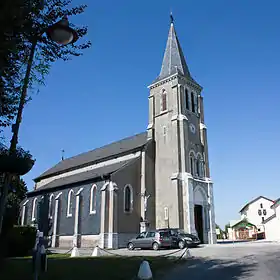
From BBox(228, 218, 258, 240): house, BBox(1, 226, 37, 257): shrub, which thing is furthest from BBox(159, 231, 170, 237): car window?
BBox(228, 218, 258, 240): house

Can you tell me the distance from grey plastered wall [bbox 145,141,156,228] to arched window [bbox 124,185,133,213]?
6.10 feet

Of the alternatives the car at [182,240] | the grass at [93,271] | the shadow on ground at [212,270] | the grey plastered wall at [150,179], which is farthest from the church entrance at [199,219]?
the grass at [93,271]

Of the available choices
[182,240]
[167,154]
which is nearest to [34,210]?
[167,154]

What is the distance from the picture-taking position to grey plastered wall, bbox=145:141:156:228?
3038 cm

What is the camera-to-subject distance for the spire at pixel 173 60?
35531 mm

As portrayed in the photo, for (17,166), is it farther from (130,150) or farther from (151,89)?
(151,89)

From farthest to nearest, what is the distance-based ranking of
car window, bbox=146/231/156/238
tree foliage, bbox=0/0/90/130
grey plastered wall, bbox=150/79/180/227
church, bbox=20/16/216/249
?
grey plastered wall, bbox=150/79/180/227 < church, bbox=20/16/216/249 < car window, bbox=146/231/156/238 < tree foliage, bbox=0/0/90/130

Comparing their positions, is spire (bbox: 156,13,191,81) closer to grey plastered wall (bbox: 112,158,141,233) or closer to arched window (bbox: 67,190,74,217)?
grey plastered wall (bbox: 112,158,141,233)

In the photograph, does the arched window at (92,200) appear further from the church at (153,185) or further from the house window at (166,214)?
the house window at (166,214)

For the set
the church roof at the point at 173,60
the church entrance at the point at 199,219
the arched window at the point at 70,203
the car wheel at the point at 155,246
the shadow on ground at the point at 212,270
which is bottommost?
the shadow on ground at the point at 212,270

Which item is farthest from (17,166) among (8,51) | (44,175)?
(44,175)

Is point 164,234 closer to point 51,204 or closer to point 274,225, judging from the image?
point 51,204

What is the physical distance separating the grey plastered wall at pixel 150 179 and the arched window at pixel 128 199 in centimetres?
186

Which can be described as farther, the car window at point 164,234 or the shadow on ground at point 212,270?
the car window at point 164,234
